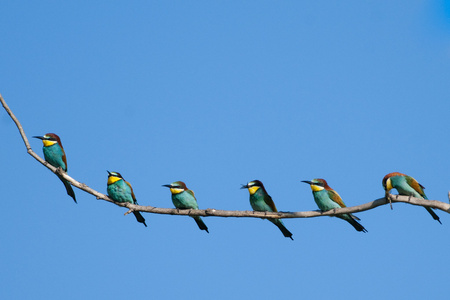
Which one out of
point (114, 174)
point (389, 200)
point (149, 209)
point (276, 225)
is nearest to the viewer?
point (389, 200)

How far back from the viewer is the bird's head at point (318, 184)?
7523mm

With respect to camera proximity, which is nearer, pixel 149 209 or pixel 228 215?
pixel 228 215

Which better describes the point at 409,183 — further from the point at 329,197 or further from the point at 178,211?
the point at 178,211

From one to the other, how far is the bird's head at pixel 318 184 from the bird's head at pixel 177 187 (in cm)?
158

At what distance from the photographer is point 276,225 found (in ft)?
24.2

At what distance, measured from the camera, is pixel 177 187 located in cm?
783

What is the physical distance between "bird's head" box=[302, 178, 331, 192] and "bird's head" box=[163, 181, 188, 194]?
158 cm

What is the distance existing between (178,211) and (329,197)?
1.93 metres

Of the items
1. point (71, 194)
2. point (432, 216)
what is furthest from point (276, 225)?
point (71, 194)

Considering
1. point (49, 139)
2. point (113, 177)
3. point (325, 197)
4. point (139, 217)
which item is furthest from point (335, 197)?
point (49, 139)

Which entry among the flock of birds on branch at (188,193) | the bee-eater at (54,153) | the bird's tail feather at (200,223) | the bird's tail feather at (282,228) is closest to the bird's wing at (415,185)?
the flock of birds on branch at (188,193)

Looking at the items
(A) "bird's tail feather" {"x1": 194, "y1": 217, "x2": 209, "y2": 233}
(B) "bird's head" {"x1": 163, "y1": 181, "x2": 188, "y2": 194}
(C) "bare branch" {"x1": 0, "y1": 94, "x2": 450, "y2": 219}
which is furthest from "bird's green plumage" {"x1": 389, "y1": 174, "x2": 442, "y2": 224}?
(B) "bird's head" {"x1": 163, "y1": 181, "x2": 188, "y2": 194}

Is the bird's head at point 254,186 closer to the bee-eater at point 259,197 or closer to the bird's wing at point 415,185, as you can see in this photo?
the bee-eater at point 259,197

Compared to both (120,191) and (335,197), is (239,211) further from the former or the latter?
(120,191)
